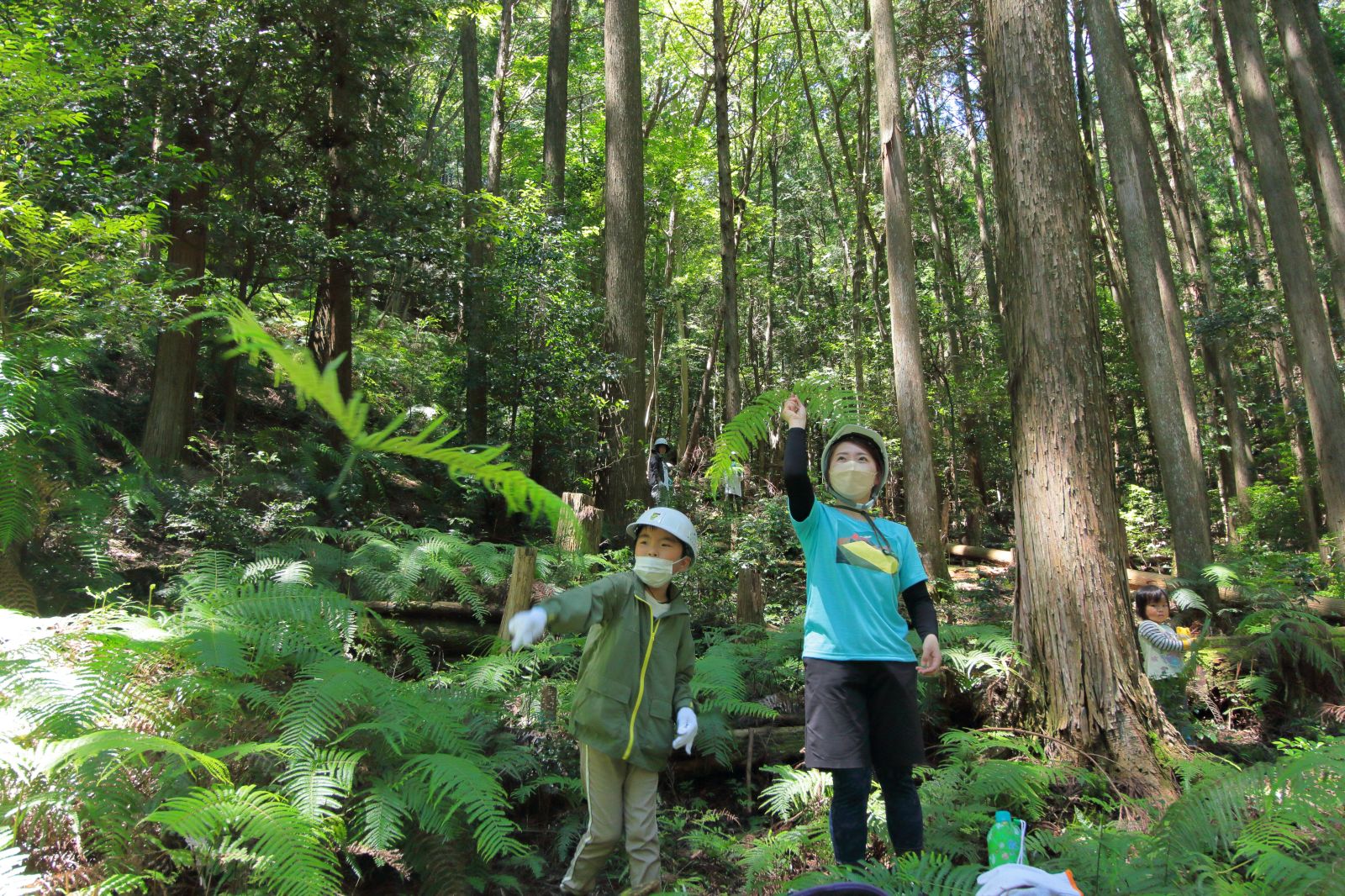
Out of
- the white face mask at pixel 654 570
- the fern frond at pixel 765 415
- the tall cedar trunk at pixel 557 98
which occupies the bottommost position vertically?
the white face mask at pixel 654 570

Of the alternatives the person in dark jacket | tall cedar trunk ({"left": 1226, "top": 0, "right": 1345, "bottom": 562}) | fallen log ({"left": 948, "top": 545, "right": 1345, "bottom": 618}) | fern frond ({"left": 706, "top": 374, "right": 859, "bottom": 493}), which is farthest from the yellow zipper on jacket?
tall cedar trunk ({"left": 1226, "top": 0, "right": 1345, "bottom": 562})

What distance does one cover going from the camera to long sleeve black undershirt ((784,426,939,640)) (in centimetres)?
320

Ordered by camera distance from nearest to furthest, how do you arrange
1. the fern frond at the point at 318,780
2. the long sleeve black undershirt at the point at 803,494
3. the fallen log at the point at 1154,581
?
the fern frond at the point at 318,780 < the long sleeve black undershirt at the point at 803,494 < the fallen log at the point at 1154,581

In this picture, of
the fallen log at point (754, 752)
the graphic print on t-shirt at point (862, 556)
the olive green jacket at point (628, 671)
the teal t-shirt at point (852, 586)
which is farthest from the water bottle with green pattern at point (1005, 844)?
the fallen log at point (754, 752)

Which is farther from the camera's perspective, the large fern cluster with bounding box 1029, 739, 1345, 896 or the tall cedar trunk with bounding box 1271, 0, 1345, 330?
the tall cedar trunk with bounding box 1271, 0, 1345, 330

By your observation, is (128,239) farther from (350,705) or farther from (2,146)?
(350,705)

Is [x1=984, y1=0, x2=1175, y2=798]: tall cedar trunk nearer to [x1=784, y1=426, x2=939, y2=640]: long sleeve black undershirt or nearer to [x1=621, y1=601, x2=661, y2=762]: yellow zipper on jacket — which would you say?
[x1=784, y1=426, x2=939, y2=640]: long sleeve black undershirt

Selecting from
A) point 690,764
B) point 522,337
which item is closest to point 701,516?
point 522,337

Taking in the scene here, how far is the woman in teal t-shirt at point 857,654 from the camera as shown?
3.15 meters

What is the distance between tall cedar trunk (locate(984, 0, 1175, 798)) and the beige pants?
282cm

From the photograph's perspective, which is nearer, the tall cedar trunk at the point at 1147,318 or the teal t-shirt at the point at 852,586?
the teal t-shirt at the point at 852,586

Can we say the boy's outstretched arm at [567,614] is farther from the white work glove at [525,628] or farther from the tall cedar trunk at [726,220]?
the tall cedar trunk at [726,220]

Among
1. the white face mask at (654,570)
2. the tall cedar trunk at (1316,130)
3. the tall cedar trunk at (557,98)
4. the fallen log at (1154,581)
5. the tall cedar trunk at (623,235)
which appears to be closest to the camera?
the white face mask at (654,570)

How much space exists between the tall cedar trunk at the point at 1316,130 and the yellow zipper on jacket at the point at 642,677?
15.7 meters
